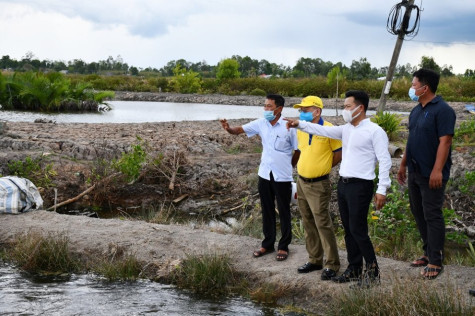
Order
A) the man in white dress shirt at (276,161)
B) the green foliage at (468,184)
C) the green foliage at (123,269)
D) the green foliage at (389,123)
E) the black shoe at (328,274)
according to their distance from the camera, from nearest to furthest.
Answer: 1. the black shoe at (328,274)
2. the man in white dress shirt at (276,161)
3. the green foliage at (123,269)
4. the green foliage at (468,184)
5. the green foliage at (389,123)

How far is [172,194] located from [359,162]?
25.2 ft

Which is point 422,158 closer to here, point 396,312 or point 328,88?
point 396,312

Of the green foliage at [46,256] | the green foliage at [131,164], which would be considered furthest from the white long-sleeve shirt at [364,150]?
the green foliage at [131,164]

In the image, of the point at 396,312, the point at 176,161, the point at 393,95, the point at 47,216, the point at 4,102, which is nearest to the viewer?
the point at 396,312

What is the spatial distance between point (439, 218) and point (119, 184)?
809 centimetres

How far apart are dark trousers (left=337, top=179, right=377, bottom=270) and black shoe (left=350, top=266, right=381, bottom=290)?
0.11m

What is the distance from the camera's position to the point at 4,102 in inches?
1225

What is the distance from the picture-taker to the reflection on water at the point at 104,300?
6648 millimetres

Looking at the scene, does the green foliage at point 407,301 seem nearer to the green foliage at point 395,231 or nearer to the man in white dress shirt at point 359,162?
the man in white dress shirt at point 359,162

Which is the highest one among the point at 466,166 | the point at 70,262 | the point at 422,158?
the point at 422,158

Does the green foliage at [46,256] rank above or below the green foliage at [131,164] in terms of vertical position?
below

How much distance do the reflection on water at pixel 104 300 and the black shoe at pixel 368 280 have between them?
92cm

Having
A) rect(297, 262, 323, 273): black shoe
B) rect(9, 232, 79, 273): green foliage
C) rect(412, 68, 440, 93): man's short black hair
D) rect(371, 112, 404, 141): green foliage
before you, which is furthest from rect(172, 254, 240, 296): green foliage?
rect(371, 112, 404, 141): green foliage

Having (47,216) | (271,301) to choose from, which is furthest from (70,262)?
(271,301)
